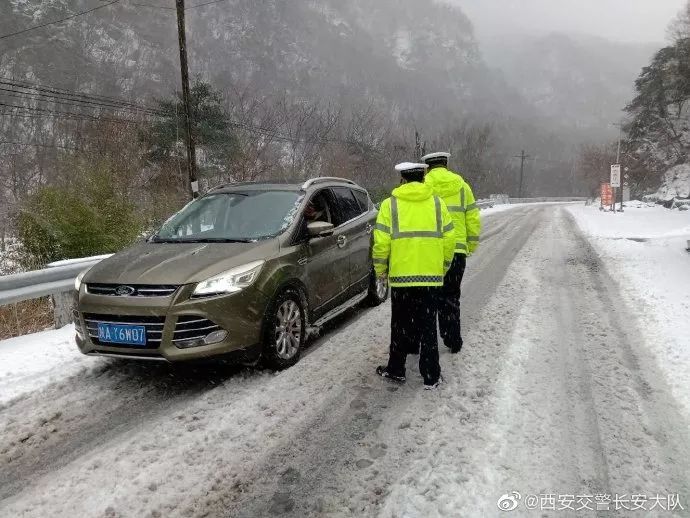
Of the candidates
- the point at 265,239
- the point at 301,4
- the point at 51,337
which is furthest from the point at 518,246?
the point at 301,4

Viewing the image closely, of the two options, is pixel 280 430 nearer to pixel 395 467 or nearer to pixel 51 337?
pixel 395 467

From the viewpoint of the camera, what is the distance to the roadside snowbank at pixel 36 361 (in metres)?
4.29

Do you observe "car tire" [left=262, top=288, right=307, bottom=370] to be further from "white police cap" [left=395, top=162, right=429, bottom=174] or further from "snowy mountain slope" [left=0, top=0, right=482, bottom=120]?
"snowy mountain slope" [left=0, top=0, right=482, bottom=120]

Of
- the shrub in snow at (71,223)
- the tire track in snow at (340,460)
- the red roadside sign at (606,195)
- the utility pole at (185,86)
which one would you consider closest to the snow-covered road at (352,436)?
the tire track in snow at (340,460)

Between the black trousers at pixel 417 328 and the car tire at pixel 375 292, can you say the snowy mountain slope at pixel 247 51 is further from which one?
the black trousers at pixel 417 328

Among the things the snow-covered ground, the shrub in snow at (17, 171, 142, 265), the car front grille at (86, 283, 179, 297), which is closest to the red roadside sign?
the snow-covered ground

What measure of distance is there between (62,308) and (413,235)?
479 cm

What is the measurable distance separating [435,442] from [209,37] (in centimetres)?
13082

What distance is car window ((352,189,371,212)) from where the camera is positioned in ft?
22.0

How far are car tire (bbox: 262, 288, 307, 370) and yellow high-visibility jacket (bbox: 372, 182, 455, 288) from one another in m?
1.06

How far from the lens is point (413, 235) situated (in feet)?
12.8

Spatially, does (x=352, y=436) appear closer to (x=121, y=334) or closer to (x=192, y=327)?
(x=192, y=327)

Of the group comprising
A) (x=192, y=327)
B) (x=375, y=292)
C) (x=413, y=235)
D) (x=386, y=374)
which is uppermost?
(x=413, y=235)

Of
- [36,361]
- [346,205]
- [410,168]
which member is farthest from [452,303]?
[36,361]
